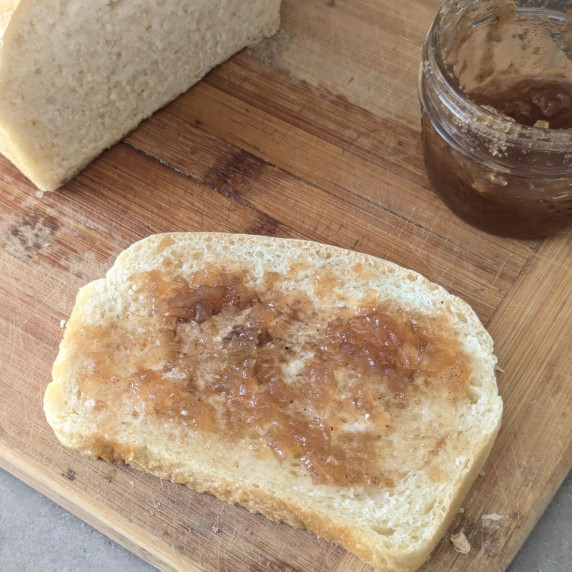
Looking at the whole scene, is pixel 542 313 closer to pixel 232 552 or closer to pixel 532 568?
pixel 532 568

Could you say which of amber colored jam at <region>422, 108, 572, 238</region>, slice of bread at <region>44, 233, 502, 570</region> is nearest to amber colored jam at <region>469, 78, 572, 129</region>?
amber colored jam at <region>422, 108, 572, 238</region>

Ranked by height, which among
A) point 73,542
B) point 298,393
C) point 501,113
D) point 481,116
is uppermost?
point 481,116

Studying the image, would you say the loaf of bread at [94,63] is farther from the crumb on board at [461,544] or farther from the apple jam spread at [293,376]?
the crumb on board at [461,544]

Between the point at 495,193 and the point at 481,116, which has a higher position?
the point at 481,116

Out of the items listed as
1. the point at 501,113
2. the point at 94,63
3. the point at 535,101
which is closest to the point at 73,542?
the point at 94,63

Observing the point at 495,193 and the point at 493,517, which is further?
the point at 495,193

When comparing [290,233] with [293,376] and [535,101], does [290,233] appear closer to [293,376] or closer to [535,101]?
[293,376]
